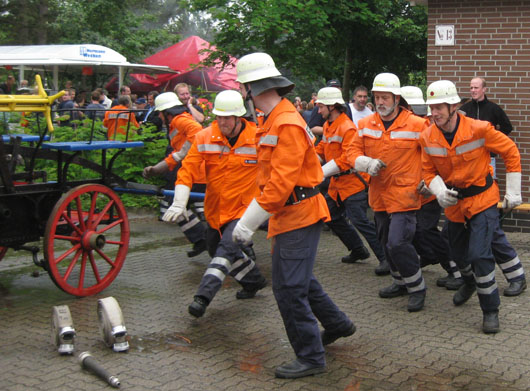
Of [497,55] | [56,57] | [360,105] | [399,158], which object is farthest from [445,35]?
[56,57]

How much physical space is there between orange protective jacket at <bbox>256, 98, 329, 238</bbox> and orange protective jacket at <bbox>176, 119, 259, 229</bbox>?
5.07 feet

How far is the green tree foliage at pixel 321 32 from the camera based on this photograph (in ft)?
41.9

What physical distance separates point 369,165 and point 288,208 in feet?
6.49

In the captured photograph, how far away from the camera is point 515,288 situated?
6.86 metres

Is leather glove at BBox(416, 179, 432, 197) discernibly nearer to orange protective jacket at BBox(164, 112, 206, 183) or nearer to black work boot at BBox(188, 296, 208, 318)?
black work boot at BBox(188, 296, 208, 318)

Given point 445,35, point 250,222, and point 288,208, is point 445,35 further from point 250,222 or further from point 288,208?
point 250,222

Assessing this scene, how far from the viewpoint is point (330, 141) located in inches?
315

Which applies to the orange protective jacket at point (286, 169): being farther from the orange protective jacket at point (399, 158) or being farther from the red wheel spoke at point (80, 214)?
the red wheel spoke at point (80, 214)

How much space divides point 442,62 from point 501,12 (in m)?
0.98

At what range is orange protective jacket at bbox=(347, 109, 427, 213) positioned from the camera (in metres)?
6.57

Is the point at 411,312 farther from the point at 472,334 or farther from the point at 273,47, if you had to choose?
the point at 273,47

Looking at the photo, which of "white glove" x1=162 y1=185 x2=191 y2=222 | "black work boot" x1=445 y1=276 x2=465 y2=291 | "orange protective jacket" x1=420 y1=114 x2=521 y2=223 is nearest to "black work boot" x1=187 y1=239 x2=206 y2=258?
"white glove" x1=162 y1=185 x2=191 y2=222

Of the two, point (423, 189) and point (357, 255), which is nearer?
point (423, 189)

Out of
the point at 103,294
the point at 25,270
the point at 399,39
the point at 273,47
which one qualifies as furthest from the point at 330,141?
the point at 399,39
